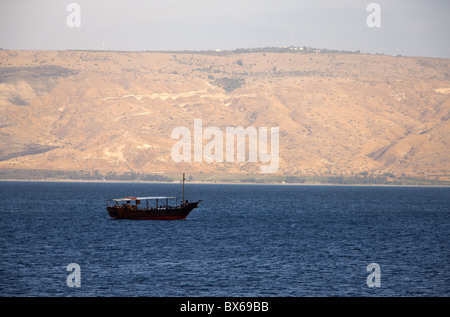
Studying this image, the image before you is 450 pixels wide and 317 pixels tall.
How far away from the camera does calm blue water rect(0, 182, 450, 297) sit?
5267 centimetres

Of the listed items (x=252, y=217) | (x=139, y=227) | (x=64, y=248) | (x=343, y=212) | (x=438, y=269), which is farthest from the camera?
(x=343, y=212)

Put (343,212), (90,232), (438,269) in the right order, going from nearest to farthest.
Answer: (438,269) < (90,232) < (343,212)

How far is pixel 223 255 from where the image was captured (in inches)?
2776

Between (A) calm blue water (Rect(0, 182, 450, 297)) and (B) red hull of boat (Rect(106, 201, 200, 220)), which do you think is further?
(B) red hull of boat (Rect(106, 201, 200, 220))

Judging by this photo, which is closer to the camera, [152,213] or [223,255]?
[223,255]

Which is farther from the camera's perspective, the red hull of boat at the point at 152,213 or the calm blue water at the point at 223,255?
the red hull of boat at the point at 152,213

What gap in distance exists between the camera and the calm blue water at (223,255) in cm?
5267

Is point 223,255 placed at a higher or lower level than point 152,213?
higher

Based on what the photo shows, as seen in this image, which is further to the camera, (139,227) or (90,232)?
(139,227)
